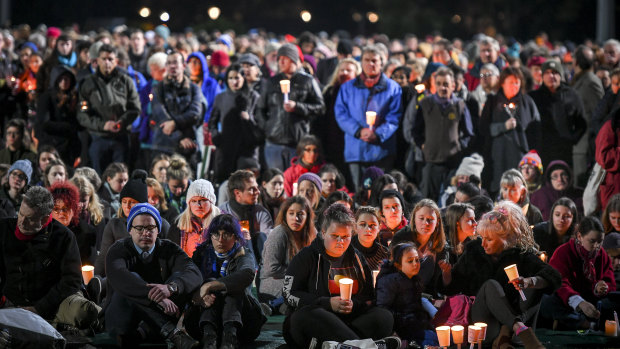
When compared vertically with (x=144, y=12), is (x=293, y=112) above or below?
below

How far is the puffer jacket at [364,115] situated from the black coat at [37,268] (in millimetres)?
4152

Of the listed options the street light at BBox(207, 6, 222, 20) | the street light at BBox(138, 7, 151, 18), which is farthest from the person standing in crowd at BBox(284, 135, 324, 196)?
the street light at BBox(207, 6, 222, 20)

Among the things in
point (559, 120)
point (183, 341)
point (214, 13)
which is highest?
point (214, 13)

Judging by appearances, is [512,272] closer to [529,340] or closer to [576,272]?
[529,340]

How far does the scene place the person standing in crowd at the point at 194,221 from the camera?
25.6ft

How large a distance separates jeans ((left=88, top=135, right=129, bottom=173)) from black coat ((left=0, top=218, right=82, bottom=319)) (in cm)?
390

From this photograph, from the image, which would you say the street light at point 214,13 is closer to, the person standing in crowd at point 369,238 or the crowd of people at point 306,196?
the crowd of people at point 306,196

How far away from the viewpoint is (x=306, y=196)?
8.80 m

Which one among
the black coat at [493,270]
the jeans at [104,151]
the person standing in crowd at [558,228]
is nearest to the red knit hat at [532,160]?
the person standing in crowd at [558,228]

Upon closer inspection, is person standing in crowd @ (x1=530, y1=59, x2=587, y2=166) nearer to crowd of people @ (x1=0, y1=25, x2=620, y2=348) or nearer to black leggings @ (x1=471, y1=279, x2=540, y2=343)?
crowd of people @ (x1=0, y1=25, x2=620, y2=348)

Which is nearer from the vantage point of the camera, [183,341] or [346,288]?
[346,288]

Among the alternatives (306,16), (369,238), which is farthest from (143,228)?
(306,16)

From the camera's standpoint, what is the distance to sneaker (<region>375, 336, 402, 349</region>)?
6469mm

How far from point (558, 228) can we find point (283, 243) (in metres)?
2.23
